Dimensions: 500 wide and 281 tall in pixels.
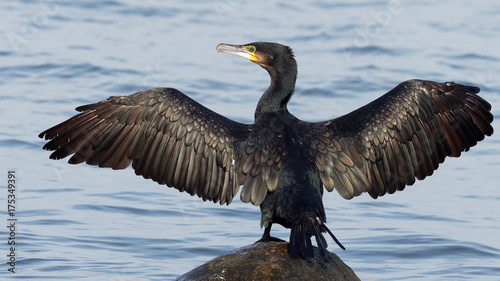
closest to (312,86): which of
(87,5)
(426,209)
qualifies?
(426,209)

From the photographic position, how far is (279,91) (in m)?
8.69

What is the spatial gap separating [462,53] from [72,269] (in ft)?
37.1

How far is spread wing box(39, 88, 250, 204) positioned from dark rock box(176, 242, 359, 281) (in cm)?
74

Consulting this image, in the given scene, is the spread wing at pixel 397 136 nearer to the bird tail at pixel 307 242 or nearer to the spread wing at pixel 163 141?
the bird tail at pixel 307 242

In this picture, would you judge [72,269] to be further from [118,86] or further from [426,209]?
[118,86]

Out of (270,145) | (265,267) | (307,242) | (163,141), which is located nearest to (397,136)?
(270,145)

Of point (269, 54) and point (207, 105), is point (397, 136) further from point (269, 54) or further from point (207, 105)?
point (207, 105)

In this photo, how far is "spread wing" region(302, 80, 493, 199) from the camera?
8328 millimetres

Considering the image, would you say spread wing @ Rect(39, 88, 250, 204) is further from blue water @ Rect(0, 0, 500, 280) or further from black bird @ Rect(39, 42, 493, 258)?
blue water @ Rect(0, 0, 500, 280)

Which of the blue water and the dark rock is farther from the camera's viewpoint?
A: the blue water

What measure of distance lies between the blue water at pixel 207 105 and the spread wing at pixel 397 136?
1.93 m

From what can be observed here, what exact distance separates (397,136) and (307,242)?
1.81m

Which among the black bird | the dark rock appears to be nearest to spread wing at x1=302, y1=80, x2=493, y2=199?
the black bird

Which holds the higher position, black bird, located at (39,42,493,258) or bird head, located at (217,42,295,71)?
bird head, located at (217,42,295,71)
